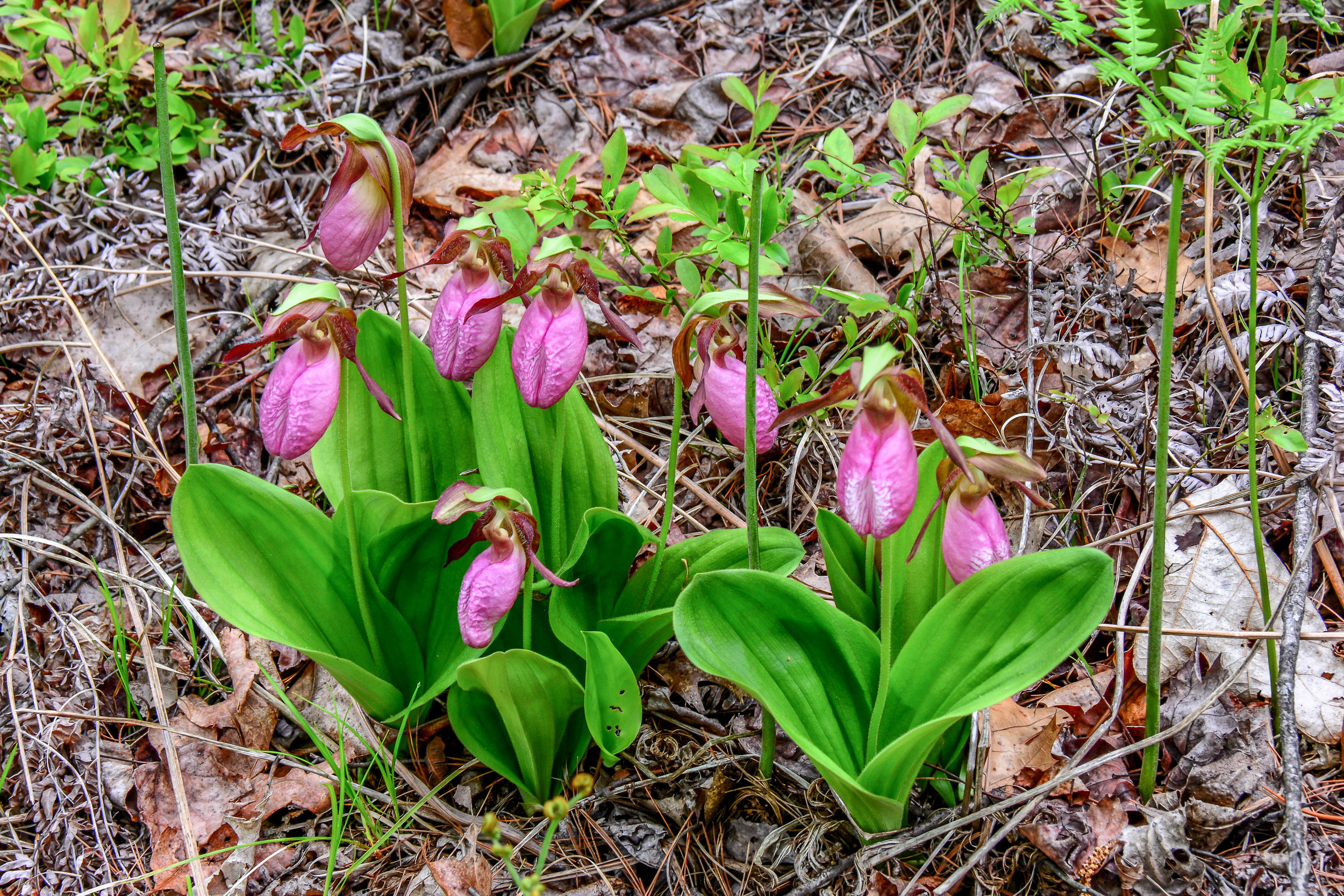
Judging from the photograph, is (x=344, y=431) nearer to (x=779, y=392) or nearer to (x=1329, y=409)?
(x=779, y=392)

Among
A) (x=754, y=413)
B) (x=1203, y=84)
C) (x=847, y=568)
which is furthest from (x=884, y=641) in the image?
(x=1203, y=84)

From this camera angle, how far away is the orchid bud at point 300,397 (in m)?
1.52

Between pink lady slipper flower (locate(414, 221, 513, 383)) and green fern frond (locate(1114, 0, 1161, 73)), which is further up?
green fern frond (locate(1114, 0, 1161, 73))

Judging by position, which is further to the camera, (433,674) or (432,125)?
(432,125)

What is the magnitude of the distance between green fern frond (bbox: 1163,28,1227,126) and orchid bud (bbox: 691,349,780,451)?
72cm

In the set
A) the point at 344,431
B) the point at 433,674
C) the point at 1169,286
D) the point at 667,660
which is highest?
the point at 1169,286

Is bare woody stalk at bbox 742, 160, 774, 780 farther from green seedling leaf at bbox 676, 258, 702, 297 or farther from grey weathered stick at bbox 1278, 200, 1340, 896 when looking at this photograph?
grey weathered stick at bbox 1278, 200, 1340, 896

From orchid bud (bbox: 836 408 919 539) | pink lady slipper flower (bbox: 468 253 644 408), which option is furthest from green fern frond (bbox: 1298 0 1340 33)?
pink lady slipper flower (bbox: 468 253 644 408)

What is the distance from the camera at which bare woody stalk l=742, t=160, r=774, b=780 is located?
1.33m

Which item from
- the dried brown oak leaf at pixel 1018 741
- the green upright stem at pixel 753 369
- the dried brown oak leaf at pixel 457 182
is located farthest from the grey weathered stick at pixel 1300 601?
the dried brown oak leaf at pixel 457 182

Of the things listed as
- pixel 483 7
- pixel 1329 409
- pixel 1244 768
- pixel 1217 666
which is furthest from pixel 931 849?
pixel 483 7

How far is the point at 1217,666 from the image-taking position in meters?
1.76

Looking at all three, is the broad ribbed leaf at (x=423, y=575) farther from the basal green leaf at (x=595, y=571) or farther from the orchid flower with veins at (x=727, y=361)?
the orchid flower with veins at (x=727, y=361)

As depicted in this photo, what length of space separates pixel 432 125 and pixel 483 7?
1.61ft
